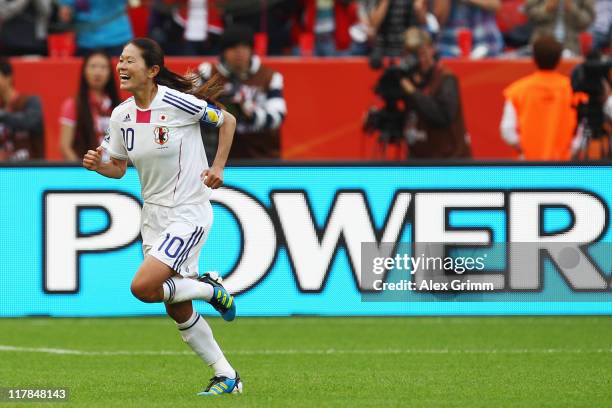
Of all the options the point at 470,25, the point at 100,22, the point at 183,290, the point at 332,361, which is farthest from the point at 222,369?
the point at 470,25

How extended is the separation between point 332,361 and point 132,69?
2.81 metres

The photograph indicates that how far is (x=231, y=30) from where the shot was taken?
13.2 m

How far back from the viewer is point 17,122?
14430 mm

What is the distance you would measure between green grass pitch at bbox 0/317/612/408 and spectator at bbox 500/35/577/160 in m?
1.73

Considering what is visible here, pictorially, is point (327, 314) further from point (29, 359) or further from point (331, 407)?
point (331, 407)

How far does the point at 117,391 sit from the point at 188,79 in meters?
1.80

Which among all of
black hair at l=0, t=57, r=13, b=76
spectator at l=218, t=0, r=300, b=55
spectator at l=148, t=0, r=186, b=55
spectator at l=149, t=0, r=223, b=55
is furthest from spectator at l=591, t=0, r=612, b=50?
black hair at l=0, t=57, r=13, b=76

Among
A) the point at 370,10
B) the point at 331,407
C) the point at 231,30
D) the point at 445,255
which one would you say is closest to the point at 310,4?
the point at 370,10

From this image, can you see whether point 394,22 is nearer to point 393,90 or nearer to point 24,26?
point 393,90

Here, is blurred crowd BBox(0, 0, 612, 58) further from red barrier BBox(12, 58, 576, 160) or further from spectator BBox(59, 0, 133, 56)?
red barrier BBox(12, 58, 576, 160)

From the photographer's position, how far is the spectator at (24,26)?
15.9 meters

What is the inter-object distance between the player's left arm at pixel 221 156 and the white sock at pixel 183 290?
57 centimetres

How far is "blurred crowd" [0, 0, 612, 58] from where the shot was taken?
626 inches

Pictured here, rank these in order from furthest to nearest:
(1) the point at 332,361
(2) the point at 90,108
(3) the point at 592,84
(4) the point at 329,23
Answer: (4) the point at 329,23 → (3) the point at 592,84 → (2) the point at 90,108 → (1) the point at 332,361
